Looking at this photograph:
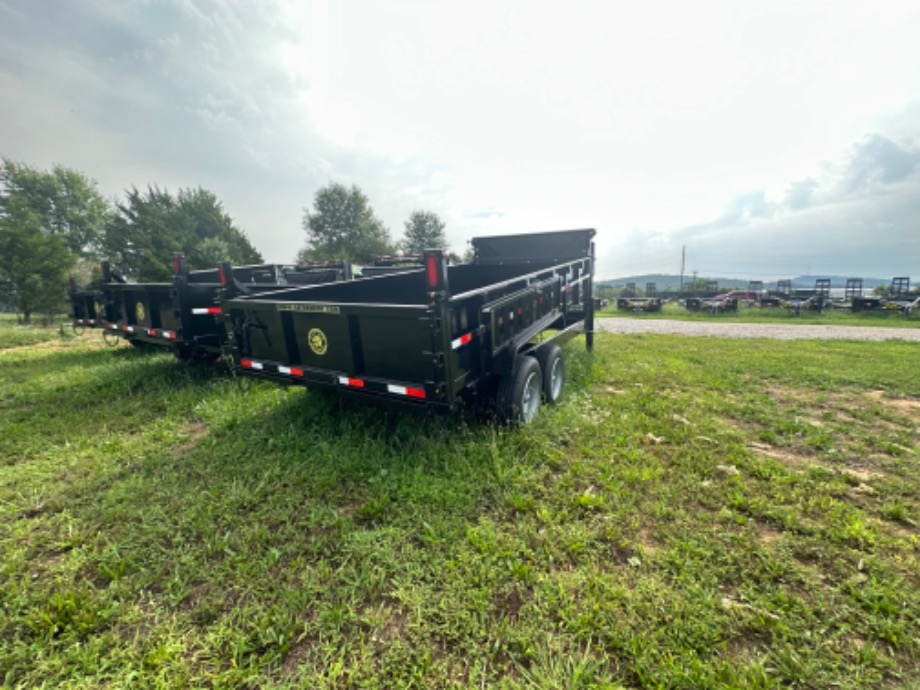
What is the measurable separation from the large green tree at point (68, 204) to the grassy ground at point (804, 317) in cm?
4583

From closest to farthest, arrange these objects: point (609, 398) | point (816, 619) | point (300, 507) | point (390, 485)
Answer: point (816, 619) → point (300, 507) → point (390, 485) → point (609, 398)

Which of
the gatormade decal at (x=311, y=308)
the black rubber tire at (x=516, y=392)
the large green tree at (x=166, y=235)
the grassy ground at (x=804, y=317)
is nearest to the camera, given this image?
the gatormade decal at (x=311, y=308)

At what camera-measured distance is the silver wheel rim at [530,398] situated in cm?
403

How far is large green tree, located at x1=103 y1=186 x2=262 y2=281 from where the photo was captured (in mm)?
28719

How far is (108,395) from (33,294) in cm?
1760

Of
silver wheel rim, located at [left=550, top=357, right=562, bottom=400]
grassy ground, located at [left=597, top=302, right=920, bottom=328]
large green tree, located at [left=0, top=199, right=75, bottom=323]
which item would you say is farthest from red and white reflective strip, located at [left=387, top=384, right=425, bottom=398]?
large green tree, located at [left=0, top=199, right=75, bottom=323]

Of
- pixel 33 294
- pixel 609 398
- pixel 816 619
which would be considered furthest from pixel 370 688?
pixel 33 294

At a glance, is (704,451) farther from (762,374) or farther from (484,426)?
(762,374)

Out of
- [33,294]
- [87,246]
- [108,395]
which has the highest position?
[87,246]

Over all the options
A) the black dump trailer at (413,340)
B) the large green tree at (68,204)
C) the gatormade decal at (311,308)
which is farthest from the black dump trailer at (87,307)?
the large green tree at (68,204)

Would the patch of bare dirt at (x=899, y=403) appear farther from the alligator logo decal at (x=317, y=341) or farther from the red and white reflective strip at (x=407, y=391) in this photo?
the alligator logo decal at (x=317, y=341)

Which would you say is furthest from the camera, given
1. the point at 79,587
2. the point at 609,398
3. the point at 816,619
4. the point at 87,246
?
the point at 87,246

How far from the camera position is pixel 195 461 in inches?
141

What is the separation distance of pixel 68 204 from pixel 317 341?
161 feet
